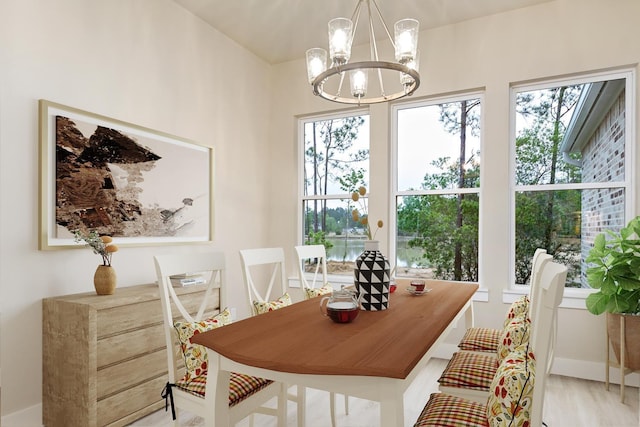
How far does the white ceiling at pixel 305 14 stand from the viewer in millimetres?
3455

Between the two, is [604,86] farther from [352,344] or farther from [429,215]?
[352,344]

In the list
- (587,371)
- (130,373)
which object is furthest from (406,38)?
(587,371)

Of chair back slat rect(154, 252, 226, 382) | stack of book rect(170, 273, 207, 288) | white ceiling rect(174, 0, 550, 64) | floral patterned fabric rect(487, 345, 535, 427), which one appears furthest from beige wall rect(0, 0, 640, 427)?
floral patterned fabric rect(487, 345, 535, 427)

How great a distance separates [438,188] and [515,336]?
243 centimetres

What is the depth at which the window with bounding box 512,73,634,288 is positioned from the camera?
3299mm

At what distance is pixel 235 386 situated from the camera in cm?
171

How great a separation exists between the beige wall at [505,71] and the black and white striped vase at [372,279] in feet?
6.78

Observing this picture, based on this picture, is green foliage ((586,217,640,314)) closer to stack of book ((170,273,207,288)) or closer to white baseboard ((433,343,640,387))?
white baseboard ((433,343,640,387))

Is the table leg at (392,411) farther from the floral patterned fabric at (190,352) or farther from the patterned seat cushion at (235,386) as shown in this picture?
the floral patterned fabric at (190,352)

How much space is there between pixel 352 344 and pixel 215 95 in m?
3.21

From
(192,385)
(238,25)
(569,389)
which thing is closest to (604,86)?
(569,389)

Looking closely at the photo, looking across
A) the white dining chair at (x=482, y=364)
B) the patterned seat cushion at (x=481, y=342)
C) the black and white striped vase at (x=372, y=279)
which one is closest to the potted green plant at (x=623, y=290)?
the patterned seat cushion at (x=481, y=342)

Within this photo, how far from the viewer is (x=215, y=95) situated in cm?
390

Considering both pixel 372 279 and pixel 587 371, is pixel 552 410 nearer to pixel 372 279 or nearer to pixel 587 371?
pixel 587 371
